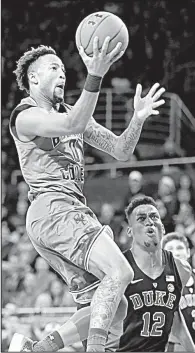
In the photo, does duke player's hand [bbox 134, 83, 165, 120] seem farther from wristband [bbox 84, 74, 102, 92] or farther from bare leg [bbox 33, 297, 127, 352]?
bare leg [bbox 33, 297, 127, 352]

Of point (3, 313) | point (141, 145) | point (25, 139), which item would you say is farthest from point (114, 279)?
point (141, 145)

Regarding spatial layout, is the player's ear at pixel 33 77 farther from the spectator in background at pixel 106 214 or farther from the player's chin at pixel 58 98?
the spectator in background at pixel 106 214

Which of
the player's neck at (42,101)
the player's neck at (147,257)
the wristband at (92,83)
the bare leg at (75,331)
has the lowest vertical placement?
the bare leg at (75,331)

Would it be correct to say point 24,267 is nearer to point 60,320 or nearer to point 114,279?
point 60,320

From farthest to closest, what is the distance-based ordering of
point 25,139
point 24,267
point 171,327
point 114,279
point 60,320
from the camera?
point 24,267 < point 60,320 < point 171,327 < point 25,139 < point 114,279

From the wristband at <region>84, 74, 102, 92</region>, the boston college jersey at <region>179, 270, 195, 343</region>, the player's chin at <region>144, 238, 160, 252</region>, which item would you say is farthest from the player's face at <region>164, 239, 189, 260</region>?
the wristband at <region>84, 74, 102, 92</region>

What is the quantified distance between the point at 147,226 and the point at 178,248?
4.76 ft

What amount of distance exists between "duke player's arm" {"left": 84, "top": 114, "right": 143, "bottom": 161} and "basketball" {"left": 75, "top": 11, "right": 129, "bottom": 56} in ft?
1.56

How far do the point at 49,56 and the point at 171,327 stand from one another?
6.22 ft

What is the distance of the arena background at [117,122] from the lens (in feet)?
28.4

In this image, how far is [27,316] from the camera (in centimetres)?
783

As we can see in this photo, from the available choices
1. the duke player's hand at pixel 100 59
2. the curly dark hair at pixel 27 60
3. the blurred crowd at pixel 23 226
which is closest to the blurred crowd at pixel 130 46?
the blurred crowd at pixel 23 226

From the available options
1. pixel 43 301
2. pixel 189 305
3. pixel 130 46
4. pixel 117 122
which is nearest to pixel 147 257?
pixel 189 305

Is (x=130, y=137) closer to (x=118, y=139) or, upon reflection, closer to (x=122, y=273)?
(x=118, y=139)
